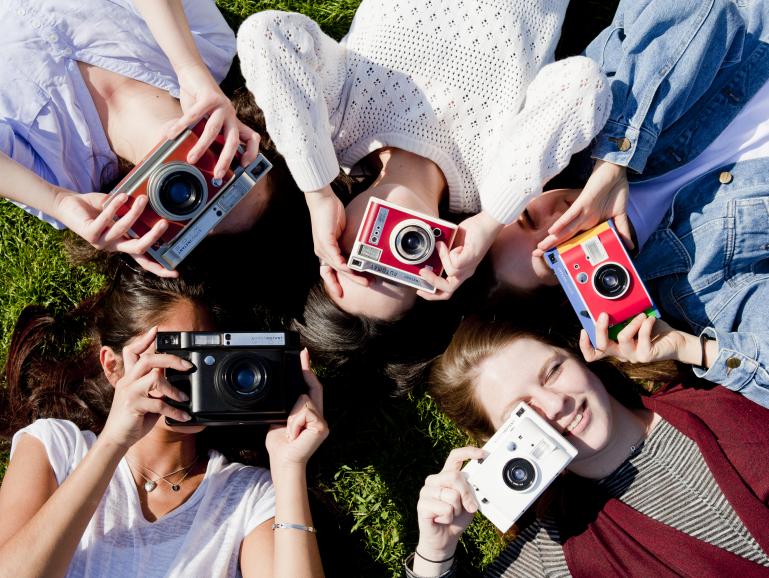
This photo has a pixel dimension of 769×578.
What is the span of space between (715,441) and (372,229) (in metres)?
1.48

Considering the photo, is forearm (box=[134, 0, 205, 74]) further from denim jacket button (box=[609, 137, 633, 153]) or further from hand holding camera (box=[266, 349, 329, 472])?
Answer: denim jacket button (box=[609, 137, 633, 153])

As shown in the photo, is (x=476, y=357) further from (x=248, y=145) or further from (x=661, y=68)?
Result: (x=661, y=68)

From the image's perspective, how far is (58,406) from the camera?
10.1 feet

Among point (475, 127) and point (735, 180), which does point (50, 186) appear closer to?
point (475, 127)

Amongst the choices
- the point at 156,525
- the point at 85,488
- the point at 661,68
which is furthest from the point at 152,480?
the point at 661,68

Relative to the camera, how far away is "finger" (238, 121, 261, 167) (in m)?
2.52

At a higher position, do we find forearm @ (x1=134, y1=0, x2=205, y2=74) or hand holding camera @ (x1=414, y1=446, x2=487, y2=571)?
forearm @ (x1=134, y1=0, x2=205, y2=74)

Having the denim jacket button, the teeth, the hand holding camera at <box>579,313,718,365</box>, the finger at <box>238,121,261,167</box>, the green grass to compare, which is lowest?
the green grass

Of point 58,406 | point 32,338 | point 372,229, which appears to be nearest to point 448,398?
point 372,229

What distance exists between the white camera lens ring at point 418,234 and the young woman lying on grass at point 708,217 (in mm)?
Answer: 391

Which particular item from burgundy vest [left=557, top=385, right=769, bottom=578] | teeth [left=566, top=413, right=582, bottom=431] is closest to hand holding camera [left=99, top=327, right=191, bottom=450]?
teeth [left=566, top=413, right=582, bottom=431]

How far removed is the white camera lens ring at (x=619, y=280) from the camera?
2.52 metres

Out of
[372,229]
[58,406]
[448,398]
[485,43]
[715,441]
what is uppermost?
[485,43]

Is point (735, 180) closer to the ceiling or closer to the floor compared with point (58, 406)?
closer to the ceiling
